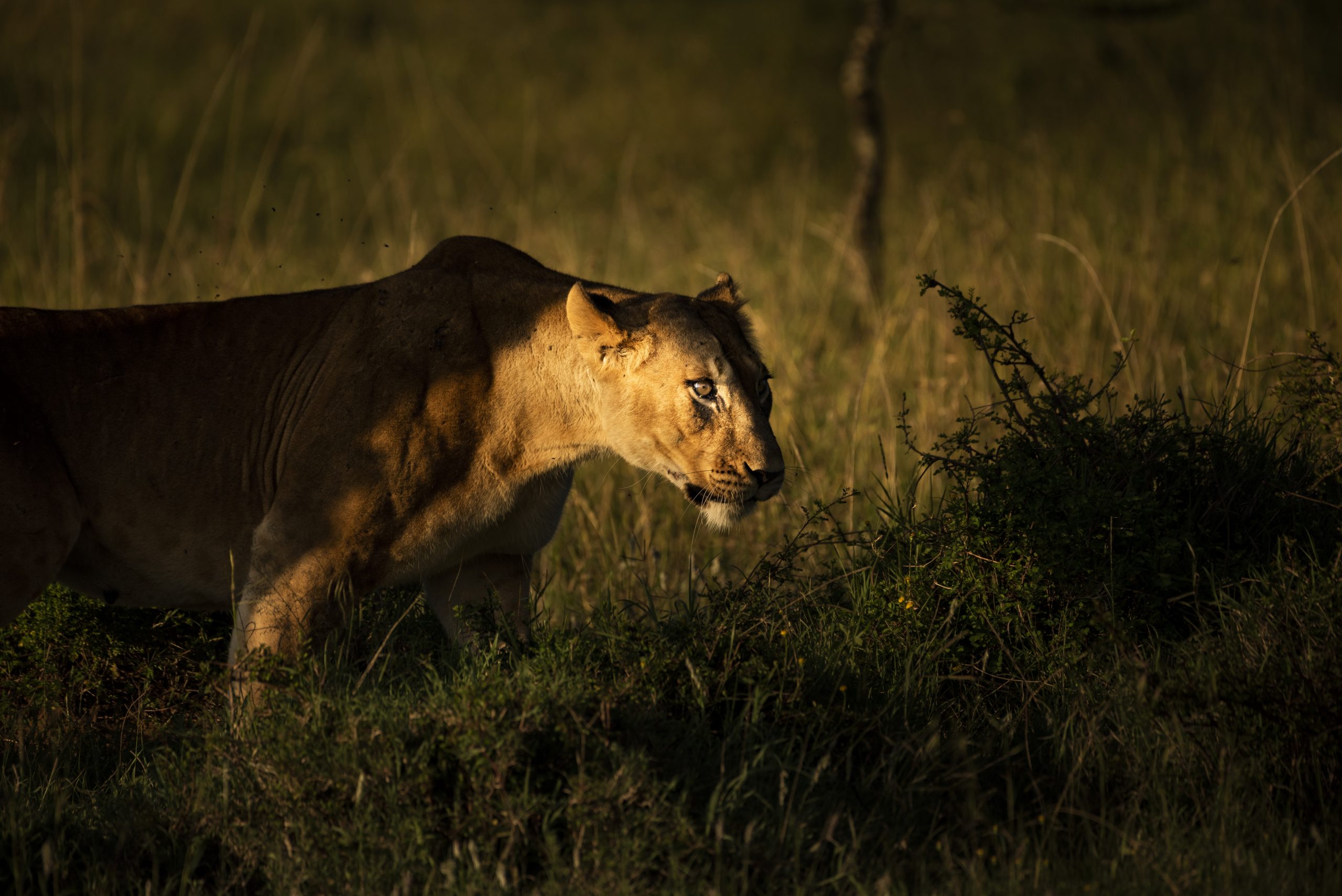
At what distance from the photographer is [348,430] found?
3.96 m

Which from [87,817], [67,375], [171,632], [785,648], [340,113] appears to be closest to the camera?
[87,817]

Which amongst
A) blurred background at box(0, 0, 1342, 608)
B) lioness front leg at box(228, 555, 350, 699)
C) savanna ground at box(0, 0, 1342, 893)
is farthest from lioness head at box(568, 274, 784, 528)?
lioness front leg at box(228, 555, 350, 699)

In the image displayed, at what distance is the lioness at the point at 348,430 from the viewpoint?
153 inches

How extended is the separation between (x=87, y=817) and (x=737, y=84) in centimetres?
1438

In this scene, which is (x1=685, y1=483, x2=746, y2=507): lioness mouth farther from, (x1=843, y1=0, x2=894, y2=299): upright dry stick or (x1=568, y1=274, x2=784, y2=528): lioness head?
(x1=843, y1=0, x2=894, y2=299): upright dry stick

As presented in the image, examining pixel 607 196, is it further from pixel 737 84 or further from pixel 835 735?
pixel 835 735

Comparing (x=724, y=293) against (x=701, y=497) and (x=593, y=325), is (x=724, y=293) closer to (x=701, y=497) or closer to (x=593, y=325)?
(x=593, y=325)

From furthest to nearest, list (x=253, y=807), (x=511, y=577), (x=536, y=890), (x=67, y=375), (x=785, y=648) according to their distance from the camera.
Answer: (x=511, y=577), (x=67, y=375), (x=785, y=648), (x=253, y=807), (x=536, y=890)

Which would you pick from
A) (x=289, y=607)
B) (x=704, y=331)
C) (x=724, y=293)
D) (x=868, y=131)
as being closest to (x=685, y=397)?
(x=704, y=331)

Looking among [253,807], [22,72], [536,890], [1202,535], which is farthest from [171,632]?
[22,72]

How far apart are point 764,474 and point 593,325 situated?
72cm

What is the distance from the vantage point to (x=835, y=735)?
11.6ft

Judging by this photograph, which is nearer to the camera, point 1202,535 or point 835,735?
point 835,735

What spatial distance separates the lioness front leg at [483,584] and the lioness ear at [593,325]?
2.71 feet
